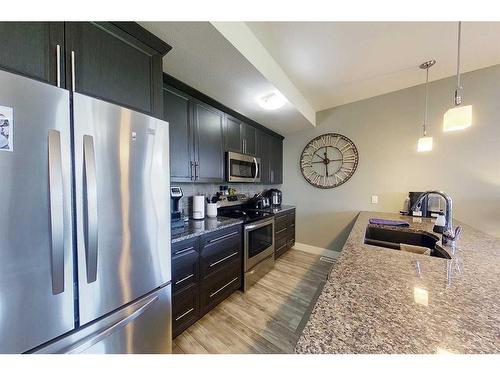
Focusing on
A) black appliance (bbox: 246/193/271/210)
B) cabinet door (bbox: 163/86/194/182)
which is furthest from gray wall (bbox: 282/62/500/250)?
cabinet door (bbox: 163/86/194/182)

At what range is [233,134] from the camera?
2365 millimetres

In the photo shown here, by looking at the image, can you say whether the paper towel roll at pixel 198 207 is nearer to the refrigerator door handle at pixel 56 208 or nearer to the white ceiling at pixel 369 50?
the refrigerator door handle at pixel 56 208

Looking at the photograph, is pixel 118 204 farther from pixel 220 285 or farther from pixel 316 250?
pixel 316 250

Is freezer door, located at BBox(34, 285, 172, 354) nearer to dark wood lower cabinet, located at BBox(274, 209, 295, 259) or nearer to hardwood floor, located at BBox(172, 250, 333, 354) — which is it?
hardwood floor, located at BBox(172, 250, 333, 354)

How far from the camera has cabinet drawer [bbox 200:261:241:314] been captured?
1622mm

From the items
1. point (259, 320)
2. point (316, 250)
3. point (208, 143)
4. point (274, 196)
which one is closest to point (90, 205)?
point (208, 143)

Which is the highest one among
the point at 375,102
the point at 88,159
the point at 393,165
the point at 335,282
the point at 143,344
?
the point at 375,102

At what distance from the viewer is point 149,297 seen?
1.08 meters

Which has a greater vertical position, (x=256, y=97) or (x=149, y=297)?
(x=256, y=97)

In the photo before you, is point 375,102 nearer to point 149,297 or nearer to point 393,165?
point 393,165

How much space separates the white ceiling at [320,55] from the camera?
127 cm

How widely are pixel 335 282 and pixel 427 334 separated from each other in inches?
11.4

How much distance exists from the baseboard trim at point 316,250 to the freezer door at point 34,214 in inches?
125
